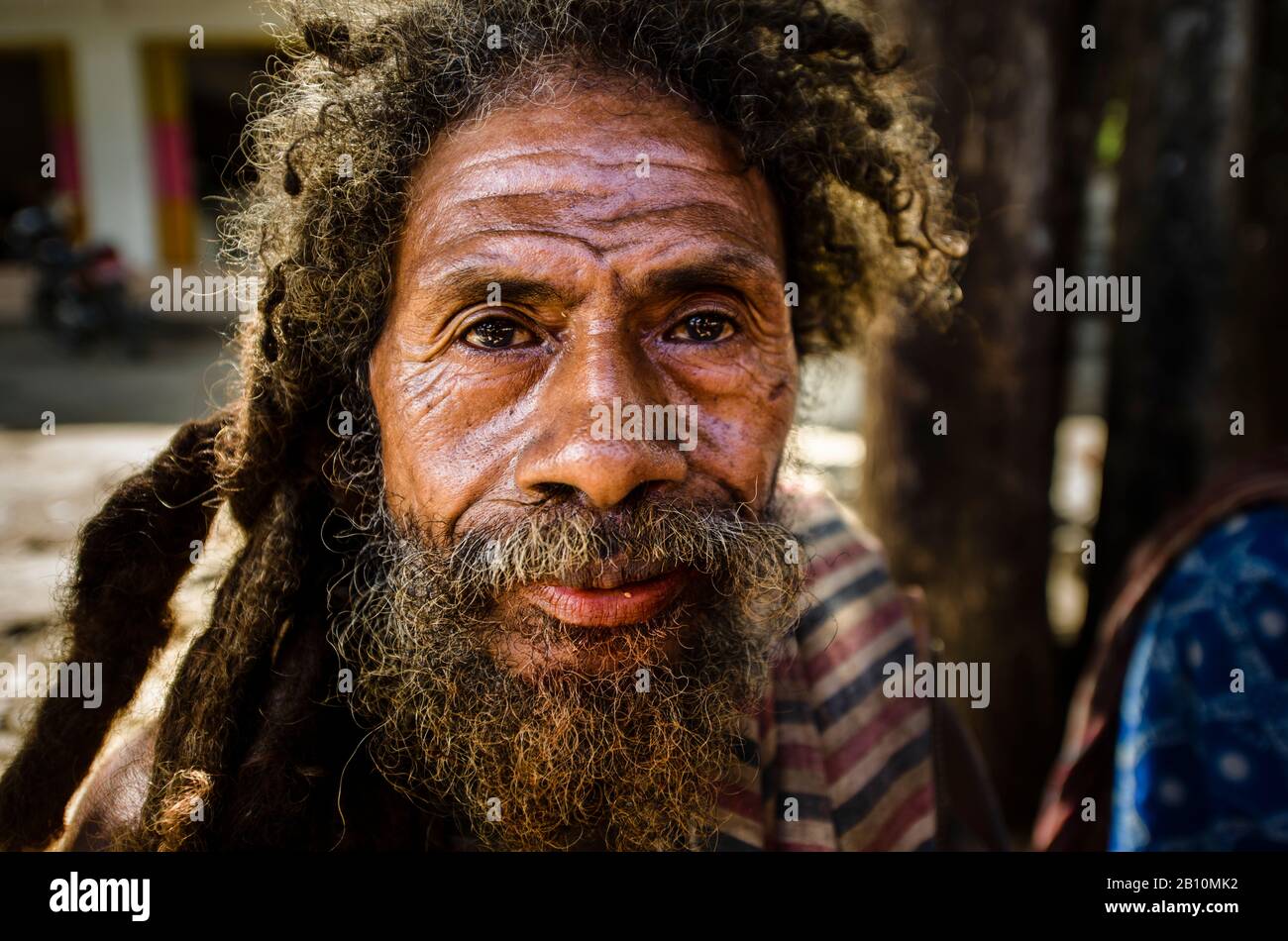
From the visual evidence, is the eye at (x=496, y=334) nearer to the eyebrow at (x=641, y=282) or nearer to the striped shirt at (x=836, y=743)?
the eyebrow at (x=641, y=282)

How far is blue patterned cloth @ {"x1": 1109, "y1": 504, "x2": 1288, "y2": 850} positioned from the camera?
2.00 m

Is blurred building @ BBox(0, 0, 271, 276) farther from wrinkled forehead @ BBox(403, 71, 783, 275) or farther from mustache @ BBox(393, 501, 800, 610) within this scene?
mustache @ BBox(393, 501, 800, 610)

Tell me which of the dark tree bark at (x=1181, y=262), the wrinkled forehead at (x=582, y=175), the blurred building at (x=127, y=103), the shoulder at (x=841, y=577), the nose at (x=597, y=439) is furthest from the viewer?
the blurred building at (x=127, y=103)

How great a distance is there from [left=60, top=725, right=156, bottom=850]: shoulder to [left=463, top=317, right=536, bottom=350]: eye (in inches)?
36.8

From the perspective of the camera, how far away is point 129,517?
1.71 meters

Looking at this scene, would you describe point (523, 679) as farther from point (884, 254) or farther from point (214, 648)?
point (884, 254)

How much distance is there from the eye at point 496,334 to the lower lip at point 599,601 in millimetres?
422

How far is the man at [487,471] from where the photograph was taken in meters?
1.54

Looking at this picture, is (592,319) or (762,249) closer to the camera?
(592,319)

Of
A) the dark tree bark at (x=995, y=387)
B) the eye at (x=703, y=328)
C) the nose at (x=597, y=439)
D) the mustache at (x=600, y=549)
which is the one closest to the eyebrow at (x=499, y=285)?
the nose at (x=597, y=439)

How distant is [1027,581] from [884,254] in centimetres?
141

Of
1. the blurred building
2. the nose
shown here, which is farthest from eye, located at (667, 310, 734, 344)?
the blurred building

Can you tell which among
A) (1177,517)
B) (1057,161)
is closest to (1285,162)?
(1057,161)

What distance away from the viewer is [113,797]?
169 centimetres
